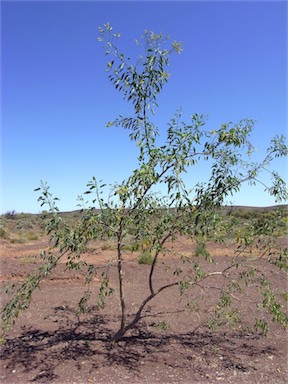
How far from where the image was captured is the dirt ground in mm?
4625

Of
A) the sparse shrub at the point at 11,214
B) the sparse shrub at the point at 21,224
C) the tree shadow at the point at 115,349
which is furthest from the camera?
the sparse shrub at the point at 11,214

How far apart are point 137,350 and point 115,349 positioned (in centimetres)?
31

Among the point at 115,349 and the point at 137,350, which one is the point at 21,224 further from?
the point at 137,350

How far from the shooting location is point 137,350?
209 inches

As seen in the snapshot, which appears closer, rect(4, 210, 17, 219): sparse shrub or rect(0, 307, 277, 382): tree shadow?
rect(0, 307, 277, 382): tree shadow

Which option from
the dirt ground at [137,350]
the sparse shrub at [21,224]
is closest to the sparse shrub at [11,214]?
the sparse shrub at [21,224]

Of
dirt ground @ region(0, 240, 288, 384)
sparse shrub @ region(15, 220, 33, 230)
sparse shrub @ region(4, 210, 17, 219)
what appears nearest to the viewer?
→ dirt ground @ region(0, 240, 288, 384)

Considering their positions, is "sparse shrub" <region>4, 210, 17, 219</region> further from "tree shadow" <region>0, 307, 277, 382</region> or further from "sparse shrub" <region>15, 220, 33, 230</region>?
"tree shadow" <region>0, 307, 277, 382</region>

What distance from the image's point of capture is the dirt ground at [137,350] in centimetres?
462

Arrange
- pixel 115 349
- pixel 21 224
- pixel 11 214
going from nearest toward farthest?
pixel 115 349 → pixel 21 224 → pixel 11 214

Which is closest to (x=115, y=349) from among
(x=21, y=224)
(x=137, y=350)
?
(x=137, y=350)

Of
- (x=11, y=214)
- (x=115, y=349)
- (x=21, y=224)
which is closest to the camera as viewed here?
(x=115, y=349)

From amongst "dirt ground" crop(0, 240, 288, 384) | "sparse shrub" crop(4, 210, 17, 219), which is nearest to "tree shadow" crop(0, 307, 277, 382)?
"dirt ground" crop(0, 240, 288, 384)

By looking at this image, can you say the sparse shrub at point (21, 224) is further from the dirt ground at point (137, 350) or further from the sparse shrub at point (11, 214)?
the sparse shrub at point (11, 214)
